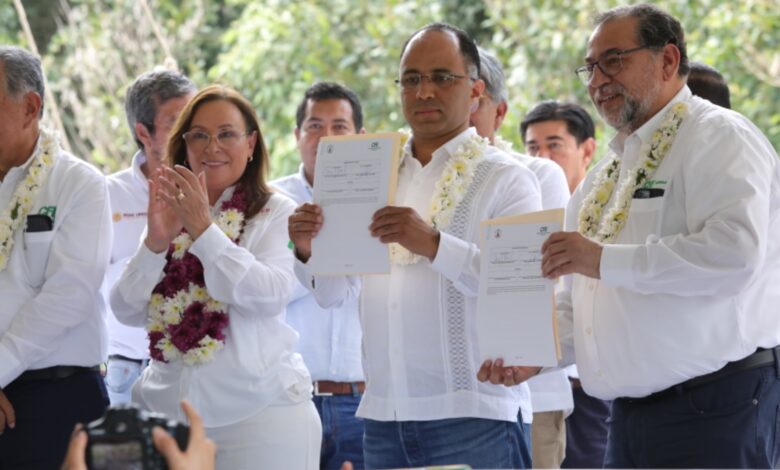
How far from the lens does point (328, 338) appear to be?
505cm

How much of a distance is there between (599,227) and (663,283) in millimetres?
485

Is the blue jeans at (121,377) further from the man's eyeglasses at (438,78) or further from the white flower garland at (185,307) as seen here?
the man's eyeglasses at (438,78)

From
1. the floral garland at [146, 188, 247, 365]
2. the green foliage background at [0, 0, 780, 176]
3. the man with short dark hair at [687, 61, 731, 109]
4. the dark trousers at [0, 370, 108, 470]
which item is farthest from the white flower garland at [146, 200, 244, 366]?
the green foliage background at [0, 0, 780, 176]

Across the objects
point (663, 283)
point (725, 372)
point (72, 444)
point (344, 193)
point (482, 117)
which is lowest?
point (72, 444)

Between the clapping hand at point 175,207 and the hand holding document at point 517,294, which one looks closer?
the hand holding document at point 517,294

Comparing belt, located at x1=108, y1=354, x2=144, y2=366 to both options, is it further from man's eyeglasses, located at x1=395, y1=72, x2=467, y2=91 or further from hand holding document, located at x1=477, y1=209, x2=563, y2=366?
hand holding document, located at x1=477, y1=209, x2=563, y2=366

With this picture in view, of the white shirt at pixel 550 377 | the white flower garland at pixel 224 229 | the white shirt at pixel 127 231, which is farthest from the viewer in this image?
the white shirt at pixel 127 231

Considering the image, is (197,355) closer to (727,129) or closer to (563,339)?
(563,339)

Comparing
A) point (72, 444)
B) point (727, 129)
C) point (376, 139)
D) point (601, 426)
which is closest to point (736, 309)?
point (727, 129)

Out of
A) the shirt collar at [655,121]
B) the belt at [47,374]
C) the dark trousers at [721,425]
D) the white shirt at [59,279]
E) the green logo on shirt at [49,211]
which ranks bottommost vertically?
the dark trousers at [721,425]

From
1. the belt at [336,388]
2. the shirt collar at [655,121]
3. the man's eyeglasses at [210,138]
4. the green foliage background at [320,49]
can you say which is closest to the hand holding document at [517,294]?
the shirt collar at [655,121]

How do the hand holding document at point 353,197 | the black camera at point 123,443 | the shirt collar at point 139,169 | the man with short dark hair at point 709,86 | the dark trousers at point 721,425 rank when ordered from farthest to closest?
the shirt collar at point 139,169 < the man with short dark hair at point 709,86 < the hand holding document at point 353,197 < the dark trousers at point 721,425 < the black camera at point 123,443

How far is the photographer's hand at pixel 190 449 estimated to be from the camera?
2.10 meters

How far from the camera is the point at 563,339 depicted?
3754 mm
